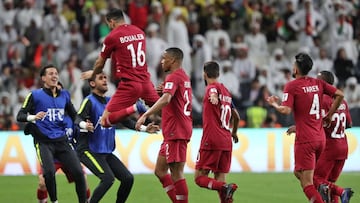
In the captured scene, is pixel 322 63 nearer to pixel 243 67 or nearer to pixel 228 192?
pixel 243 67

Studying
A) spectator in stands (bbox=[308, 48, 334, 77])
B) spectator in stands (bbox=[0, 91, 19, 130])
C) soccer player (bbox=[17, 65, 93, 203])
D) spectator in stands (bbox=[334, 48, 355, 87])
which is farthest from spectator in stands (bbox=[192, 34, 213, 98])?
soccer player (bbox=[17, 65, 93, 203])

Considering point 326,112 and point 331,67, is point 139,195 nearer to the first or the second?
point 326,112

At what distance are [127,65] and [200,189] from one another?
17.5ft

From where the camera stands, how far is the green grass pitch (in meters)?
17.8

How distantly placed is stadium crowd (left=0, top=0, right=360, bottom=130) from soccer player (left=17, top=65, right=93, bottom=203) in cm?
1066

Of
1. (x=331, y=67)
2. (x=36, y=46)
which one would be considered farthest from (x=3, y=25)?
(x=331, y=67)

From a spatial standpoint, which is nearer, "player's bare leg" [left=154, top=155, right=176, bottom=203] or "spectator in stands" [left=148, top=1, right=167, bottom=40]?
"player's bare leg" [left=154, top=155, right=176, bottom=203]

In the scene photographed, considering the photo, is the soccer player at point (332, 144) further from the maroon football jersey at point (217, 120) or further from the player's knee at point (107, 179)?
the player's knee at point (107, 179)

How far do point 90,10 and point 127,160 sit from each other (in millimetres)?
6504

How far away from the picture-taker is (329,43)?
29719mm

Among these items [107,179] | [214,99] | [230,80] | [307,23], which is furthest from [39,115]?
[307,23]

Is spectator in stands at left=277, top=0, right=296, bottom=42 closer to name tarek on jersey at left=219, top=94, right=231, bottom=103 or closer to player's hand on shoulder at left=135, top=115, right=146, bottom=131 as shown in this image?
name tarek on jersey at left=219, top=94, right=231, bottom=103

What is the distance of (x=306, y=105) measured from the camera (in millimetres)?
14500

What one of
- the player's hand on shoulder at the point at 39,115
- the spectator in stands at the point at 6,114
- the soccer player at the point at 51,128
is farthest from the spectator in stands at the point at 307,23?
the player's hand on shoulder at the point at 39,115
